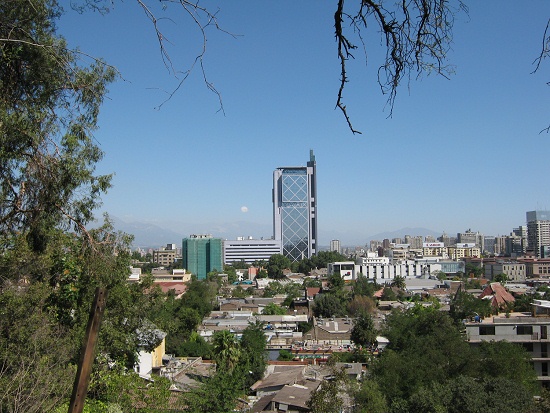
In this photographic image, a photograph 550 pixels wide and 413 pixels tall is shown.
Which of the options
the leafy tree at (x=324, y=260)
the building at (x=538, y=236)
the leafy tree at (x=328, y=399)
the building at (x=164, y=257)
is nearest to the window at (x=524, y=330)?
the leafy tree at (x=328, y=399)

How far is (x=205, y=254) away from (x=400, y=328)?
4082 centimetres

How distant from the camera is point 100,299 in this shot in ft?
3.85

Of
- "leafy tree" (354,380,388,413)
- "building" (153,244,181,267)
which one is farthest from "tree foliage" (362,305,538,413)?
"building" (153,244,181,267)

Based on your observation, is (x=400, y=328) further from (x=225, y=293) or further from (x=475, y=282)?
(x=475, y=282)

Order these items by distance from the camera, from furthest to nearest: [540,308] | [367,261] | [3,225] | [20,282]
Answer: [367,261]
[540,308]
[20,282]
[3,225]

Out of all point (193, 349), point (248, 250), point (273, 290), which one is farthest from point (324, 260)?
point (193, 349)

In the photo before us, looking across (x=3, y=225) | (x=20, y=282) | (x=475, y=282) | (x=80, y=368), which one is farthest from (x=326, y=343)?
(x=475, y=282)

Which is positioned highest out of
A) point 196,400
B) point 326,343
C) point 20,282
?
point 20,282

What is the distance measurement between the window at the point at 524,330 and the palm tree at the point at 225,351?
637 centimetres

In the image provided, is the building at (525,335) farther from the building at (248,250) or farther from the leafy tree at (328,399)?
the building at (248,250)

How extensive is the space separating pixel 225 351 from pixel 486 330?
610cm

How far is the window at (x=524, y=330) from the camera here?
39.7 ft

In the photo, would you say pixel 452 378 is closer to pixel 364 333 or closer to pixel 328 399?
pixel 328 399

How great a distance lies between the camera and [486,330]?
493 inches
